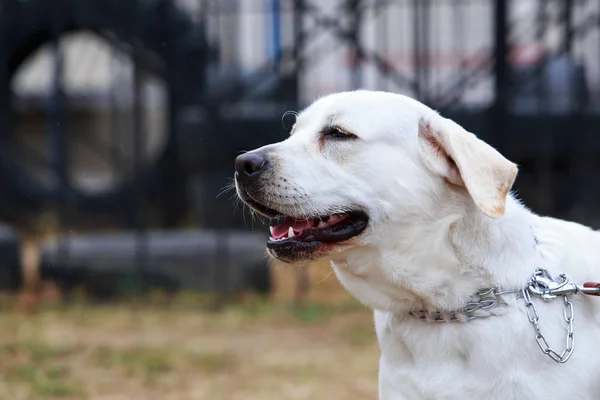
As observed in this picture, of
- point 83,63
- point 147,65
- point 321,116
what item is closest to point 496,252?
point 321,116

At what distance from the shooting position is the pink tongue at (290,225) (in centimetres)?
290

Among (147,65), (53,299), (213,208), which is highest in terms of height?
(147,65)

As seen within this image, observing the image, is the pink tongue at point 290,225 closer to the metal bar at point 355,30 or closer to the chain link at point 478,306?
the chain link at point 478,306

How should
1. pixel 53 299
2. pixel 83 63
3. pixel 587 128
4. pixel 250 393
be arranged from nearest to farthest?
pixel 250 393 → pixel 53 299 → pixel 587 128 → pixel 83 63

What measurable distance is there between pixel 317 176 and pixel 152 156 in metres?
7.29

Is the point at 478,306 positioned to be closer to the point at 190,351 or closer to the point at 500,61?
the point at 190,351

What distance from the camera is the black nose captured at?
2855 mm

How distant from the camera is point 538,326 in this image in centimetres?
262

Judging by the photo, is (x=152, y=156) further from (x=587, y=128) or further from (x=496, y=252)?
(x=496, y=252)

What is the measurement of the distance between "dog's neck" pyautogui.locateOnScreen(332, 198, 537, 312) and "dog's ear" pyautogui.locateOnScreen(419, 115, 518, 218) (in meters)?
0.16

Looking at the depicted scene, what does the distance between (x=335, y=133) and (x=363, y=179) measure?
224mm

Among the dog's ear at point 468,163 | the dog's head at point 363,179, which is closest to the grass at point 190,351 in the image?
the dog's head at point 363,179

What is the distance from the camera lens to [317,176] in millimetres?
2865

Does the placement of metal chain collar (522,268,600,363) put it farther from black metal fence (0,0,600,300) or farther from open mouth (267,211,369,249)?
black metal fence (0,0,600,300)
